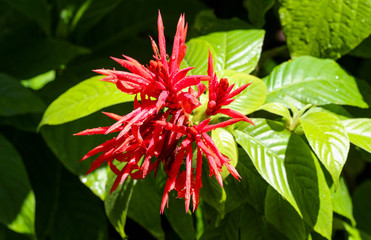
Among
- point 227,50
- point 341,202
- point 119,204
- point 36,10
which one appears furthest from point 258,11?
point 36,10

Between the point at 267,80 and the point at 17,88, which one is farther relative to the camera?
the point at 17,88

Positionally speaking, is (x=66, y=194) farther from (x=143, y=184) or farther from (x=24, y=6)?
(x=24, y=6)

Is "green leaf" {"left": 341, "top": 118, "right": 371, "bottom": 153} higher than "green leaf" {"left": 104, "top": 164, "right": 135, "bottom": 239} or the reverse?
higher

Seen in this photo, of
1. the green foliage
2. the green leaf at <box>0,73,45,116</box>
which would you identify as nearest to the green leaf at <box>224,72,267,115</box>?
the green foliage

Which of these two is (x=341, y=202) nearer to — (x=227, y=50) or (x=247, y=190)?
(x=247, y=190)

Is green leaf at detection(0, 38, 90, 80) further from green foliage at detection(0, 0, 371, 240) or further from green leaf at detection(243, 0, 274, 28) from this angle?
green leaf at detection(243, 0, 274, 28)

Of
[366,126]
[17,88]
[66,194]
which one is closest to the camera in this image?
[366,126]

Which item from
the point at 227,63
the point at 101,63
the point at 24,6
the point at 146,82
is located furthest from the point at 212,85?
the point at 24,6
